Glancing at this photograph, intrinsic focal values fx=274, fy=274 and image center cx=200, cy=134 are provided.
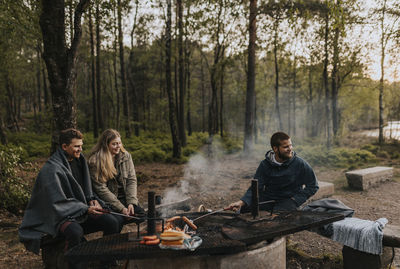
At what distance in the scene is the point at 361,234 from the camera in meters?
3.08

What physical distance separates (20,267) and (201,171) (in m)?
7.66

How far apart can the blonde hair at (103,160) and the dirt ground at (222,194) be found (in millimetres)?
1424

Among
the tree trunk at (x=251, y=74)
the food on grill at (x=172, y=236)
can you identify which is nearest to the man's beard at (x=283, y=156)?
the food on grill at (x=172, y=236)

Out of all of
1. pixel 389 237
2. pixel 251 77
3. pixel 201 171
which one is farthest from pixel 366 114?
pixel 389 237

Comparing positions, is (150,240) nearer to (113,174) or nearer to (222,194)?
(113,174)

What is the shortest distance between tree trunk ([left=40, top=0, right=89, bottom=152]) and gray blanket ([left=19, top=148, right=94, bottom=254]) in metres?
2.06

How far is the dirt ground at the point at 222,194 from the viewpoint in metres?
3.97

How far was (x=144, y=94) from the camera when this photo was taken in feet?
83.9

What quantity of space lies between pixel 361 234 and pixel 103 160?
128 inches

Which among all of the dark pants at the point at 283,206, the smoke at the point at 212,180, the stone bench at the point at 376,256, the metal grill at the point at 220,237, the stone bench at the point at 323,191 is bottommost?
the smoke at the point at 212,180

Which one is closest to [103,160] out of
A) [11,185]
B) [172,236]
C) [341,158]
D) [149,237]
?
[149,237]

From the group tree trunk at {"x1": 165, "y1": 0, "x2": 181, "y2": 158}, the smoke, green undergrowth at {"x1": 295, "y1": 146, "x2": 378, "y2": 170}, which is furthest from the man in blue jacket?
green undergrowth at {"x1": 295, "y1": 146, "x2": 378, "y2": 170}

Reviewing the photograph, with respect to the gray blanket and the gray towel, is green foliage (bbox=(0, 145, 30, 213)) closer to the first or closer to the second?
the gray blanket

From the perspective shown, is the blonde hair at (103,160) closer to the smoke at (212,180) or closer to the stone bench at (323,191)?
the smoke at (212,180)
